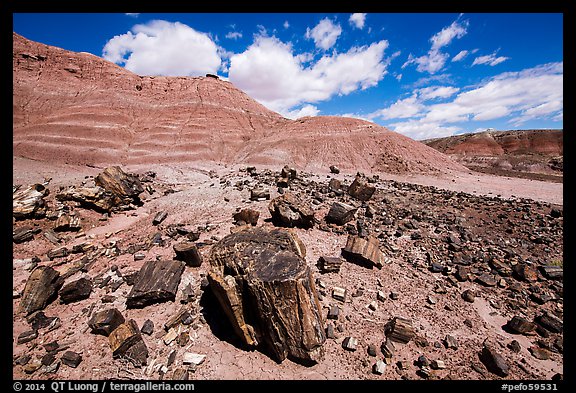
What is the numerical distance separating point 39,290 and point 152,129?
1552 inches

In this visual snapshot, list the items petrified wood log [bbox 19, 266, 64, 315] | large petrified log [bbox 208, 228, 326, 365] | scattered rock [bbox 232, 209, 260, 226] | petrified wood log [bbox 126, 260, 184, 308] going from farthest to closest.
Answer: scattered rock [bbox 232, 209, 260, 226]
petrified wood log [bbox 19, 266, 64, 315]
petrified wood log [bbox 126, 260, 184, 308]
large petrified log [bbox 208, 228, 326, 365]

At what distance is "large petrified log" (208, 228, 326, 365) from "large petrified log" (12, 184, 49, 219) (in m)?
11.5

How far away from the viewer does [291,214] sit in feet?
30.6

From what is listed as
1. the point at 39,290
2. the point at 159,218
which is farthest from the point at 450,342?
the point at 159,218

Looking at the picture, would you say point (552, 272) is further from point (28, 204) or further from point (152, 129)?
point (152, 129)

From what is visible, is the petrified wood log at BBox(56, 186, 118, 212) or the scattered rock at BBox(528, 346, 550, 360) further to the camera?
the petrified wood log at BBox(56, 186, 118, 212)

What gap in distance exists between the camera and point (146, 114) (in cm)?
4188

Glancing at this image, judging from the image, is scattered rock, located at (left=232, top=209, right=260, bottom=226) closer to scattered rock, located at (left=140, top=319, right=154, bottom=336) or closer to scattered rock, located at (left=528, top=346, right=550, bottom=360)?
scattered rock, located at (left=140, top=319, right=154, bottom=336)

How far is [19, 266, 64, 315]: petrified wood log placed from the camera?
5855 millimetres

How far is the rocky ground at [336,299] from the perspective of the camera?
458cm

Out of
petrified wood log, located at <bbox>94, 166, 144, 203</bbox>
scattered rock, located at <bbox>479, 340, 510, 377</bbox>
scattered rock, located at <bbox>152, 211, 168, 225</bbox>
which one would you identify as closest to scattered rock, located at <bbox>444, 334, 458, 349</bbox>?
scattered rock, located at <bbox>479, 340, 510, 377</bbox>
